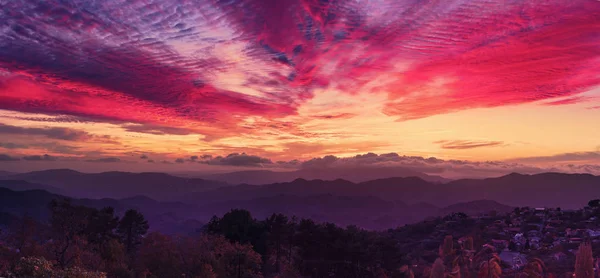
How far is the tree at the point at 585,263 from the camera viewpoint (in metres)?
18.0

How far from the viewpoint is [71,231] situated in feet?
152

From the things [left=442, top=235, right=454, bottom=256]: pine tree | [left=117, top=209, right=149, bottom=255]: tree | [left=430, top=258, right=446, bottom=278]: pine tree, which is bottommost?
[left=117, top=209, right=149, bottom=255]: tree

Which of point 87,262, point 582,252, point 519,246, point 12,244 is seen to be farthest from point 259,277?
point 519,246

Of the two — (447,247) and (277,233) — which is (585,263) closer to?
(447,247)

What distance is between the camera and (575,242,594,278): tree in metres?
18.0

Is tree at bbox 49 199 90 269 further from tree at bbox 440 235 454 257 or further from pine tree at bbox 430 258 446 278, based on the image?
pine tree at bbox 430 258 446 278

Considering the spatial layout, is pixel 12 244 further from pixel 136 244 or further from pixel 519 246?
pixel 519 246

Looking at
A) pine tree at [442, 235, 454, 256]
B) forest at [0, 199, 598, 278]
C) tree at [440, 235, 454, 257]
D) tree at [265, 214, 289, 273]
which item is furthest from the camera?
tree at [265, 214, 289, 273]

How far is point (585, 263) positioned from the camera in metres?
18.0

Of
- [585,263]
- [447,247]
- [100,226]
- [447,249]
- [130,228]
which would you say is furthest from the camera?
[130,228]

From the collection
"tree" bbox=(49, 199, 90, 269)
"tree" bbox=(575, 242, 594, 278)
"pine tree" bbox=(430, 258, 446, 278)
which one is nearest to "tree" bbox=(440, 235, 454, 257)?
"pine tree" bbox=(430, 258, 446, 278)

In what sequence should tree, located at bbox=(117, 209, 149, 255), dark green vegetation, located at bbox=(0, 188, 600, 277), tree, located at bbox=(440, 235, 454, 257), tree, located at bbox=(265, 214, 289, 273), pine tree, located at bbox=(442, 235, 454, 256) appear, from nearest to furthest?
tree, located at bbox=(440, 235, 454, 257), pine tree, located at bbox=(442, 235, 454, 256), dark green vegetation, located at bbox=(0, 188, 600, 277), tree, located at bbox=(265, 214, 289, 273), tree, located at bbox=(117, 209, 149, 255)

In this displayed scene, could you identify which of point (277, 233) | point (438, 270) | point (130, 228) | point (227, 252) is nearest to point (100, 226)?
point (130, 228)

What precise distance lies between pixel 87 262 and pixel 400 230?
8307cm
